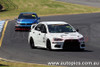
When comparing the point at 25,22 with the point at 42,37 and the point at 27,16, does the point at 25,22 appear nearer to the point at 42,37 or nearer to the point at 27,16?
the point at 27,16

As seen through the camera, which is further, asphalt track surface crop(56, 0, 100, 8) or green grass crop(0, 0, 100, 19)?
asphalt track surface crop(56, 0, 100, 8)

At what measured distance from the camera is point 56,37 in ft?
59.6

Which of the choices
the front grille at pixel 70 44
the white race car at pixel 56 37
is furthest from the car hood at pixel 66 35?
the front grille at pixel 70 44

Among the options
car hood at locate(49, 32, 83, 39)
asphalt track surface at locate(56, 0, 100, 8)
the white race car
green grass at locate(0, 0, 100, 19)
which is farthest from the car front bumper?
asphalt track surface at locate(56, 0, 100, 8)

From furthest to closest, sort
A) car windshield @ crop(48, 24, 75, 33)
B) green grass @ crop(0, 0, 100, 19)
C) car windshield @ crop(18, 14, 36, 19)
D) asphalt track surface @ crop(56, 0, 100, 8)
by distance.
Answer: asphalt track surface @ crop(56, 0, 100, 8) → green grass @ crop(0, 0, 100, 19) → car windshield @ crop(18, 14, 36, 19) → car windshield @ crop(48, 24, 75, 33)

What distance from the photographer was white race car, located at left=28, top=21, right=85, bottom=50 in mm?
18047

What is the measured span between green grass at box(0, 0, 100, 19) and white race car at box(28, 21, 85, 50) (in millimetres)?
31464

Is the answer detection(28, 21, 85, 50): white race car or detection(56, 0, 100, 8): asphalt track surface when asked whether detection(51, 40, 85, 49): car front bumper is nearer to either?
detection(28, 21, 85, 50): white race car

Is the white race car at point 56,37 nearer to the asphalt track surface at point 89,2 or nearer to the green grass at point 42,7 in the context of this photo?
the green grass at point 42,7

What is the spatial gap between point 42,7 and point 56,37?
40343mm

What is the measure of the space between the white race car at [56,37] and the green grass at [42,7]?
3146 cm

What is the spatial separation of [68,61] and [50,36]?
12.3ft

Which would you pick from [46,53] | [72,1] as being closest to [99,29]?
[46,53]

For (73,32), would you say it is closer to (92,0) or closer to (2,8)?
(2,8)
